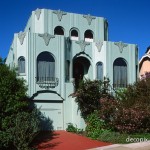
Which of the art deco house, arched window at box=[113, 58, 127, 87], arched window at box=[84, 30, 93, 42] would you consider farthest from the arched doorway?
arched window at box=[113, 58, 127, 87]

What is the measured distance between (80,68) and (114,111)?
22.3 ft

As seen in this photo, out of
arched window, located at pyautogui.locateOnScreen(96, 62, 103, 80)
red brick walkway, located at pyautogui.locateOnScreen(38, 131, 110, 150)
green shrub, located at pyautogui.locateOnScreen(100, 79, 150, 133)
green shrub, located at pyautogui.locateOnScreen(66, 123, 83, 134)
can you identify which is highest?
arched window, located at pyautogui.locateOnScreen(96, 62, 103, 80)

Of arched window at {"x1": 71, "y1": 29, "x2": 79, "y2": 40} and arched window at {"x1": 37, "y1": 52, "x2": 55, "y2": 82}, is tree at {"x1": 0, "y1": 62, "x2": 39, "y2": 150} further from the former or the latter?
arched window at {"x1": 71, "y1": 29, "x2": 79, "y2": 40}

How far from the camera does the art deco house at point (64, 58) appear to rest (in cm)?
2338

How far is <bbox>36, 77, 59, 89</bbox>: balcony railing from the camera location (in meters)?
23.3

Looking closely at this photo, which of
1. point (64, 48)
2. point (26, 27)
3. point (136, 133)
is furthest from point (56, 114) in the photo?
point (26, 27)

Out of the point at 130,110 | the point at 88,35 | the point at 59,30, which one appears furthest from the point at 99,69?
the point at 130,110

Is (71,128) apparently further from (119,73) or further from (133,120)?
(119,73)

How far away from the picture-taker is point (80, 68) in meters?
27.1

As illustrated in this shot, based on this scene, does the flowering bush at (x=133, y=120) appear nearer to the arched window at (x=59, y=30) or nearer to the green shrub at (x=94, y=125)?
the green shrub at (x=94, y=125)

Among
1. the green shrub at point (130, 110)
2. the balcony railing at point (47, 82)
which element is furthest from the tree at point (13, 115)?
the green shrub at point (130, 110)

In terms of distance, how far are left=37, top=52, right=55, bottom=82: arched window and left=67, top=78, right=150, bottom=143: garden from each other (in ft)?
8.00

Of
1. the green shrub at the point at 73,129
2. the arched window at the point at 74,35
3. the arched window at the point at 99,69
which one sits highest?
the arched window at the point at 74,35

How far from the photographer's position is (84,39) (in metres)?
27.4
